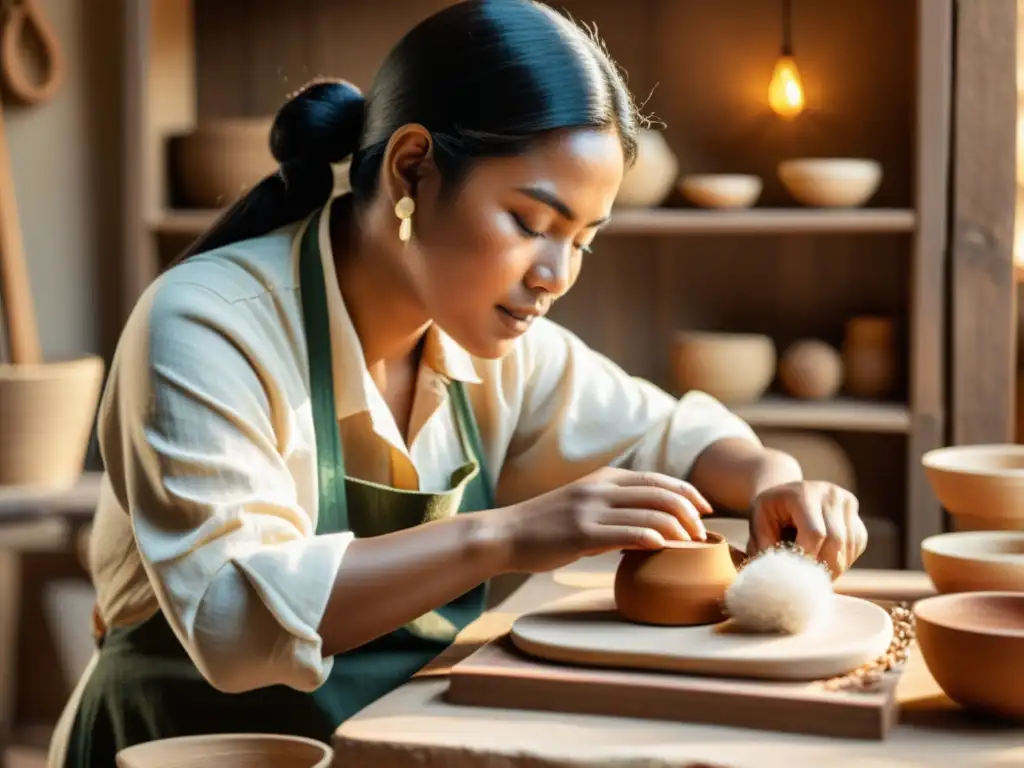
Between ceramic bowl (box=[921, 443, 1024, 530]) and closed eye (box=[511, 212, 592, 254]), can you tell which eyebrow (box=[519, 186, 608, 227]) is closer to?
closed eye (box=[511, 212, 592, 254])

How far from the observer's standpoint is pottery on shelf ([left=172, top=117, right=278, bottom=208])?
2.98m

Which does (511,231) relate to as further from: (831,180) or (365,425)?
(831,180)

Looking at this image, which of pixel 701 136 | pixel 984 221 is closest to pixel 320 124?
pixel 984 221

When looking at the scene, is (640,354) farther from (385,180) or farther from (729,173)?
(385,180)

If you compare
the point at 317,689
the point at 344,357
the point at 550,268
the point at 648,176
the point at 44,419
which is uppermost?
the point at 648,176

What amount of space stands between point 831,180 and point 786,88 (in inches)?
10.0

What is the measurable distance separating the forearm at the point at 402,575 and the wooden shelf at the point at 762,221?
1629 mm

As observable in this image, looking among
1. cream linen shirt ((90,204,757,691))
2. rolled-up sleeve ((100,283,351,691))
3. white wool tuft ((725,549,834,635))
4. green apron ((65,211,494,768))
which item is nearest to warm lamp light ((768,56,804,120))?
cream linen shirt ((90,204,757,691))

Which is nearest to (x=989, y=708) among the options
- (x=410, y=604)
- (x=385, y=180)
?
(x=410, y=604)

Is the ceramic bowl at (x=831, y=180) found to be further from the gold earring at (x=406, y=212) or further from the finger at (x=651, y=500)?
the finger at (x=651, y=500)

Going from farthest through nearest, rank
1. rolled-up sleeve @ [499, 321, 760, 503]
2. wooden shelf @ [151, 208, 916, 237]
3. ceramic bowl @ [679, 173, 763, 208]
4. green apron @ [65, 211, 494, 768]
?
1. ceramic bowl @ [679, 173, 763, 208]
2. wooden shelf @ [151, 208, 916, 237]
3. rolled-up sleeve @ [499, 321, 760, 503]
4. green apron @ [65, 211, 494, 768]

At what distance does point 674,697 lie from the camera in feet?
3.62

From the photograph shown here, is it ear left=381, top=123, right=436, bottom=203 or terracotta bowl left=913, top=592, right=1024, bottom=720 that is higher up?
ear left=381, top=123, right=436, bottom=203

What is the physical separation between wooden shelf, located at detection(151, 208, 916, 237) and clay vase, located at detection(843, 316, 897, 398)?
0.24 metres
